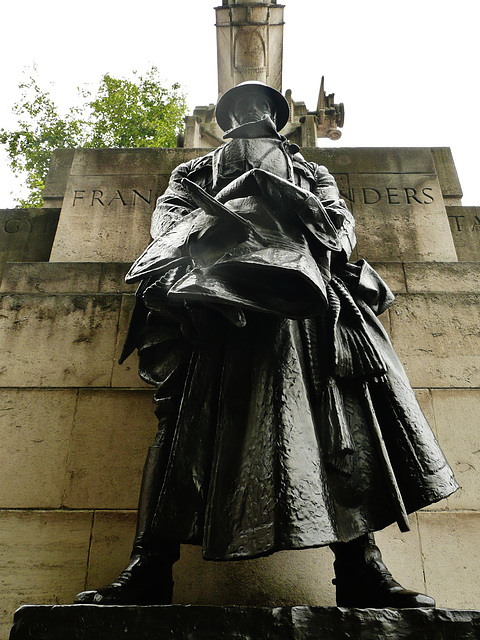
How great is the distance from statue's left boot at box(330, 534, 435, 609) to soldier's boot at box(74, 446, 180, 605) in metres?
0.91

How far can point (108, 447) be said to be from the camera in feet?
14.5

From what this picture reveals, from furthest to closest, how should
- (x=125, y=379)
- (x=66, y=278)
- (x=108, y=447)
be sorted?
(x=66, y=278)
(x=125, y=379)
(x=108, y=447)

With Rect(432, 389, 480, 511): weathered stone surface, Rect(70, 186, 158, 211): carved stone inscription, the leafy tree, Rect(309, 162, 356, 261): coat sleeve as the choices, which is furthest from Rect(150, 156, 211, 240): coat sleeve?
the leafy tree

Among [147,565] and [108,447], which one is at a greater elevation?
[108,447]

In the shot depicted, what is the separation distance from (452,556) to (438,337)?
177 cm

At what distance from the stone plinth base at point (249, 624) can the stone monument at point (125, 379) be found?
0.04 feet

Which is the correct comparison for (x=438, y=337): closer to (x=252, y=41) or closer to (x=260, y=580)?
(x=260, y=580)

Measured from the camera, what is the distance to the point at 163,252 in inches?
131

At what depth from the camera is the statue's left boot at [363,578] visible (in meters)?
2.79

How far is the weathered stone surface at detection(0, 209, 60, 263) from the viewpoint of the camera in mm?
6000

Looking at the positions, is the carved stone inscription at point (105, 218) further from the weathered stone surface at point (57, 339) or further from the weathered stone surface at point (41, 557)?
the weathered stone surface at point (41, 557)

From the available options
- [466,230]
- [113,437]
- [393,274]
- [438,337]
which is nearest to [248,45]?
[466,230]

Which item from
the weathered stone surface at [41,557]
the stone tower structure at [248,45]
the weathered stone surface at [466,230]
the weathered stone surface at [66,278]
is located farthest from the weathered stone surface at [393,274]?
the stone tower structure at [248,45]

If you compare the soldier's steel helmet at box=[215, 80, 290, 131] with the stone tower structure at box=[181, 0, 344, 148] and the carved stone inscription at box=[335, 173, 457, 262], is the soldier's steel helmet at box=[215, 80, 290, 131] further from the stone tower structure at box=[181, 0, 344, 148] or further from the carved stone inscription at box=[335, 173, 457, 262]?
the stone tower structure at box=[181, 0, 344, 148]
